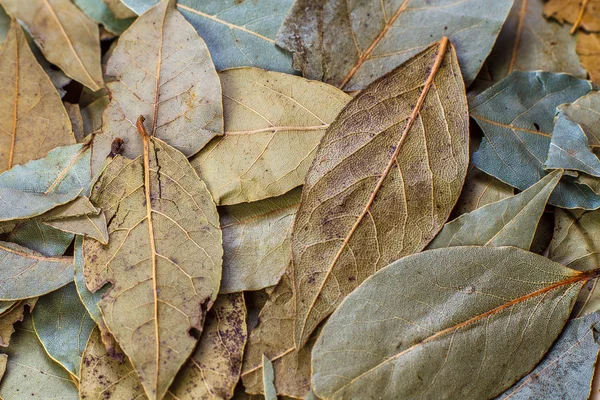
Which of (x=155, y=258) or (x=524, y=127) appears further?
(x=524, y=127)

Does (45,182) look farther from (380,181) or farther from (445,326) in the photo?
(445,326)

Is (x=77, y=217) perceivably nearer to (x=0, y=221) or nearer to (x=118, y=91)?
(x=0, y=221)

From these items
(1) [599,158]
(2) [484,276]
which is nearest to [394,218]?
(2) [484,276]

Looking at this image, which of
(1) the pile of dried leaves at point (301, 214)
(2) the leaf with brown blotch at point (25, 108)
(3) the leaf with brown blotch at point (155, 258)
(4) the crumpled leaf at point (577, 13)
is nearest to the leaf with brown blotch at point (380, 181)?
(1) the pile of dried leaves at point (301, 214)

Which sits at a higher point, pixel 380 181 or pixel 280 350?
pixel 380 181

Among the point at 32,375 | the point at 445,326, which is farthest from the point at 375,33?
the point at 32,375

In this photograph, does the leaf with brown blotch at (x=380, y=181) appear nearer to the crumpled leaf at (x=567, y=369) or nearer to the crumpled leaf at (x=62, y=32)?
the crumpled leaf at (x=567, y=369)
